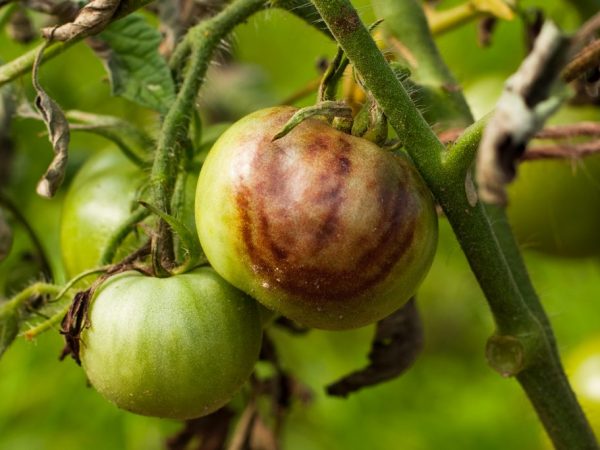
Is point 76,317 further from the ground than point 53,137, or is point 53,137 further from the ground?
point 53,137

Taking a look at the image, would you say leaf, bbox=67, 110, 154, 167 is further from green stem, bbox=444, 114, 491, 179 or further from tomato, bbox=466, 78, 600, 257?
tomato, bbox=466, 78, 600, 257

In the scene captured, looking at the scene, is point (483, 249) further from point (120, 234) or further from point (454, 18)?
point (454, 18)

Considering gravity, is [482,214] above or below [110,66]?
below

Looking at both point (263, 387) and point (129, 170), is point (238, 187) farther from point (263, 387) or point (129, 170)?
point (263, 387)

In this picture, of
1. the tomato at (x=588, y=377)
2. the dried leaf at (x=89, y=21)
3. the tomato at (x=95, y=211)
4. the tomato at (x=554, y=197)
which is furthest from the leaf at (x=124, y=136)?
the tomato at (x=588, y=377)

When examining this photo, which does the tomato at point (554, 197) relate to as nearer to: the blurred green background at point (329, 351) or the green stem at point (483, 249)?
the blurred green background at point (329, 351)

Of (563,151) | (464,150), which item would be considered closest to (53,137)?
(464,150)

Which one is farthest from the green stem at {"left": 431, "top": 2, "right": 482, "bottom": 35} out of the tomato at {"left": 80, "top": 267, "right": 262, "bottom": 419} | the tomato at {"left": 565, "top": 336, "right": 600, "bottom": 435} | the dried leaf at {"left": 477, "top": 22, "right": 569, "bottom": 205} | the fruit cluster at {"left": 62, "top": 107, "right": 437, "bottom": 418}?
the dried leaf at {"left": 477, "top": 22, "right": 569, "bottom": 205}

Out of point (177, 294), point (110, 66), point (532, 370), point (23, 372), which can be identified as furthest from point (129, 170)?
point (23, 372)
